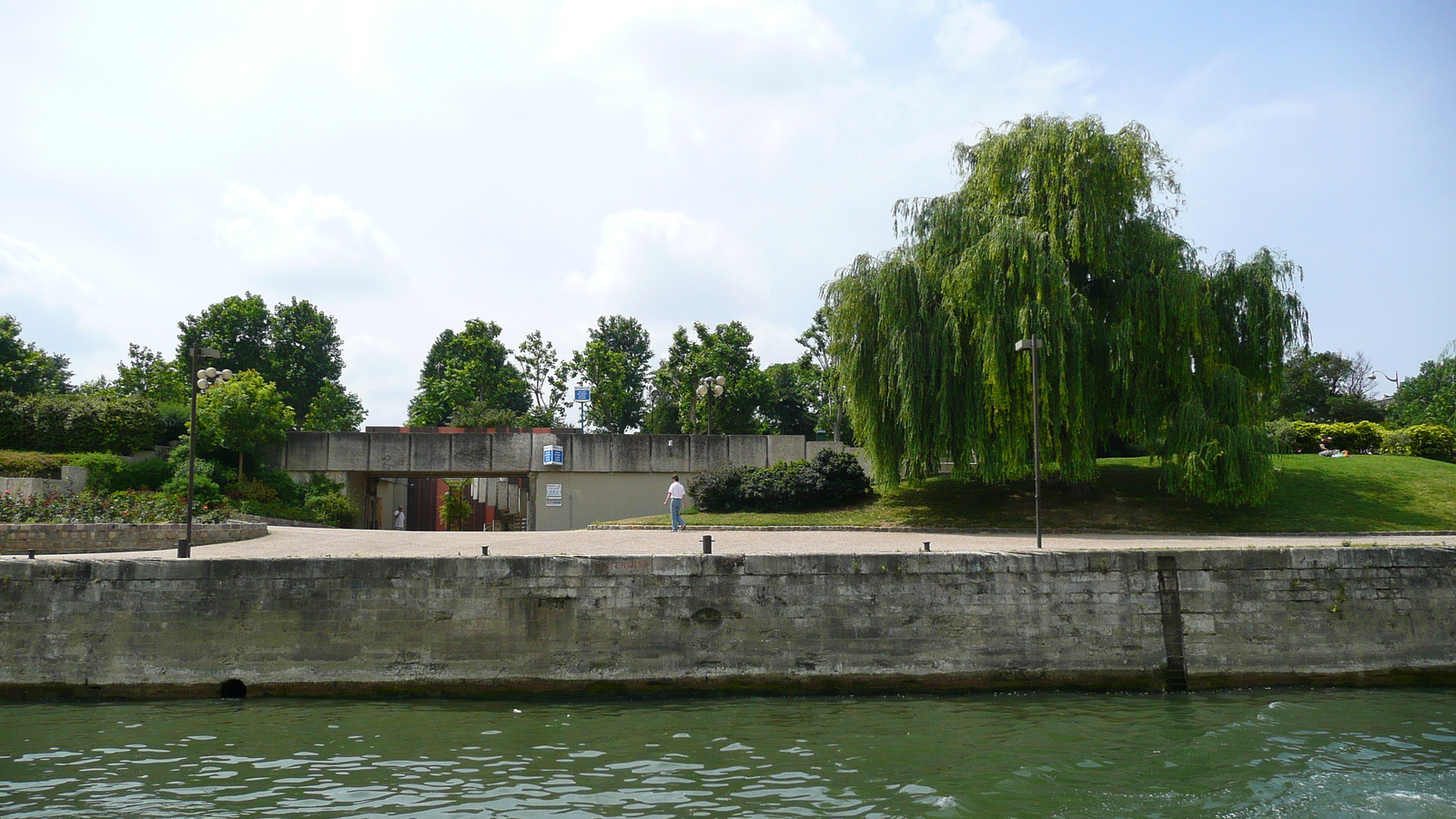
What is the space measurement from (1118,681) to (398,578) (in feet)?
32.1

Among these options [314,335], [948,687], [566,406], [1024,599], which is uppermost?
[314,335]

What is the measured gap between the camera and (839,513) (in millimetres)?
21219

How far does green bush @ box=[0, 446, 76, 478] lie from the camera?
21.3 m

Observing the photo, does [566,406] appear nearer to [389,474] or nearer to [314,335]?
[314,335]

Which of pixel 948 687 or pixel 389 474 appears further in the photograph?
pixel 389 474

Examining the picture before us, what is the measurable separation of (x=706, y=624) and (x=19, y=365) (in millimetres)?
35359

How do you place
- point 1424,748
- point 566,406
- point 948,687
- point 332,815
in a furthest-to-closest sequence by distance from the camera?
point 566,406, point 948,687, point 1424,748, point 332,815

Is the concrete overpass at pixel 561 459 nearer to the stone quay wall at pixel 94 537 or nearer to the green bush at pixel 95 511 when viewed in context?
the green bush at pixel 95 511

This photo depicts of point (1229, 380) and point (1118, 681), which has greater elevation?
point (1229, 380)

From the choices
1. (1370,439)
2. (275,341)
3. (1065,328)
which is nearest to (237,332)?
(275,341)

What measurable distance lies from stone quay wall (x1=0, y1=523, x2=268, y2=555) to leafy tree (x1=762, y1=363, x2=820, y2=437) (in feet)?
117

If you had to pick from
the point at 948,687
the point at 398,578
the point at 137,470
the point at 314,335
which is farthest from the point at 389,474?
the point at 314,335

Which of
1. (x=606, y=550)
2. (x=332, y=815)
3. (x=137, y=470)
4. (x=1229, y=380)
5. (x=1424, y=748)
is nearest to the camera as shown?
(x=332, y=815)

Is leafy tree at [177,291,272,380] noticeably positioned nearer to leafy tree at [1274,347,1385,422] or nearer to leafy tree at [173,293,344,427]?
leafy tree at [173,293,344,427]
